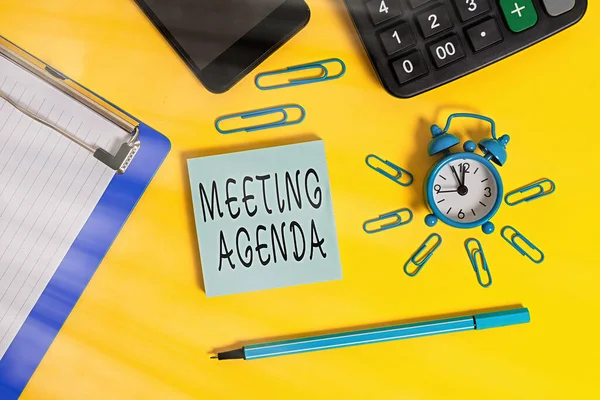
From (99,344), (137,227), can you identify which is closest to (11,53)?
(137,227)

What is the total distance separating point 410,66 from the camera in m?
0.62

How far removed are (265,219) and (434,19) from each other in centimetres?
32

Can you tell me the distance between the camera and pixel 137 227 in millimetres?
676

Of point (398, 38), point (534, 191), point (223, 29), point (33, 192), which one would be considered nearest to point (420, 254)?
point (534, 191)

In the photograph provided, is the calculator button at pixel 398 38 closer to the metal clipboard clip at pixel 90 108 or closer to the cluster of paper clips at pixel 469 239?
the cluster of paper clips at pixel 469 239

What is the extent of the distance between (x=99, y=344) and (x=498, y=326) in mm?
527

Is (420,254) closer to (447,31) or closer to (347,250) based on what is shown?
(347,250)

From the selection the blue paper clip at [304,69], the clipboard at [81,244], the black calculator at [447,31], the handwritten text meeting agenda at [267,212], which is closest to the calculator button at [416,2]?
the black calculator at [447,31]

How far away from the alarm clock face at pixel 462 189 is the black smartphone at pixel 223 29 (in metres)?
0.27

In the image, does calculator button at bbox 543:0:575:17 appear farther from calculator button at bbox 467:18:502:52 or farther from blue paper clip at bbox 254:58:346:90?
blue paper clip at bbox 254:58:346:90

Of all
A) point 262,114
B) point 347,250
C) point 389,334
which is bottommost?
point 389,334

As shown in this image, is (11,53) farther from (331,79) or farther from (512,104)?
(512,104)

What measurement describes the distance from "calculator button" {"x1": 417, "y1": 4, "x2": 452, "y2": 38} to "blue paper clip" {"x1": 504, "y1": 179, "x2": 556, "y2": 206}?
0.23m

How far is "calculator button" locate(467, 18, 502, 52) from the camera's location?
0.61 meters
